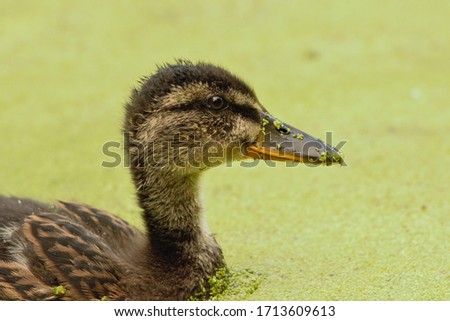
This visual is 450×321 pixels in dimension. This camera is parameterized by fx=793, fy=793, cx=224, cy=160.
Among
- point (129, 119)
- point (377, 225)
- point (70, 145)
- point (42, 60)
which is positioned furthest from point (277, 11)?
point (129, 119)

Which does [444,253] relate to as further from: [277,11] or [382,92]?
[277,11]

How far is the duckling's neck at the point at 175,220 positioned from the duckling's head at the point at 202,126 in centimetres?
8

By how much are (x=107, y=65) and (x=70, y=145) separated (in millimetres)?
1715

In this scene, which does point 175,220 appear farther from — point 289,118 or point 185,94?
point 289,118

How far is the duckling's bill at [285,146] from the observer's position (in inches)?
158

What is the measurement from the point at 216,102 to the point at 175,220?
63cm

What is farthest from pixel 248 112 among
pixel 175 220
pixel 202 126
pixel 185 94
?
pixel 175 220

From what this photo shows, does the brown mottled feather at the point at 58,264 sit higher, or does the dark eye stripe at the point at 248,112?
→ the dark eye stripe at the point at 248,112

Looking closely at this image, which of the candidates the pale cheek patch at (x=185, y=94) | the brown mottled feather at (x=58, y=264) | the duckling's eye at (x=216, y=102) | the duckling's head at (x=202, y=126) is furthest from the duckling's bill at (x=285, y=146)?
the brown mottled feather at (x=58, y=264)

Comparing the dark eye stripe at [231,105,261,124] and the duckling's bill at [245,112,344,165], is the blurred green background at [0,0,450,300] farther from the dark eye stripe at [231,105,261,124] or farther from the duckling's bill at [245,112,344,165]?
the dark eye stripe at [231,105,261,124]

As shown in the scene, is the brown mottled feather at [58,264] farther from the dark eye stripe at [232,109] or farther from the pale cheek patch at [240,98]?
the pale cheek patch at [240,98]

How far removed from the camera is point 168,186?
13.2 feet

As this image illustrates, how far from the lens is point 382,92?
7.21 metres

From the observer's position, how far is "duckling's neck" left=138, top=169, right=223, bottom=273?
3.97 m
